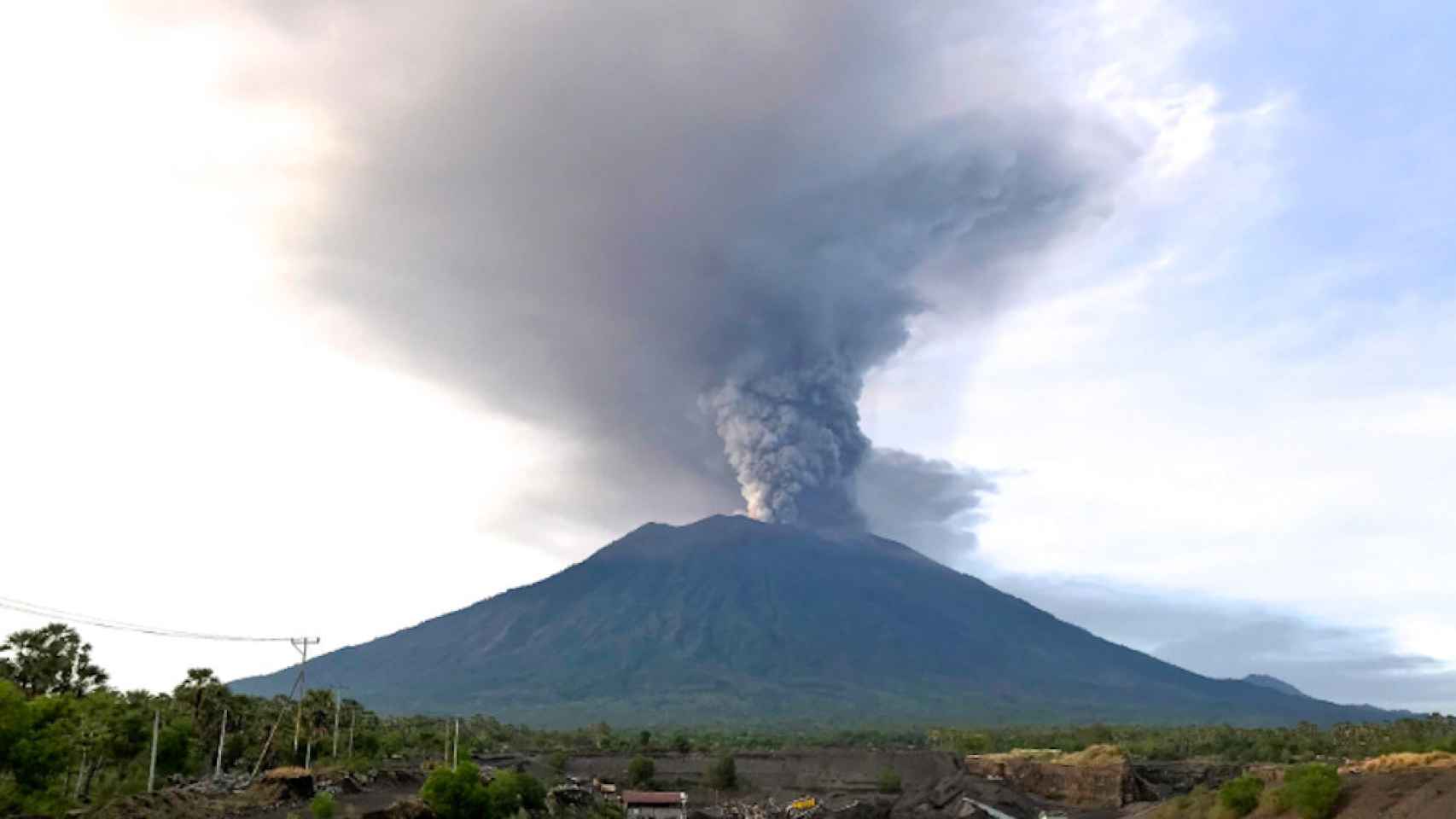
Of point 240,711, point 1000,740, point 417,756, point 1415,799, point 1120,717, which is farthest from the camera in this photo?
point 1120,717

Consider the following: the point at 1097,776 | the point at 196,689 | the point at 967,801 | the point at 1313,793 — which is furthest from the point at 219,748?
the point at 1313,793

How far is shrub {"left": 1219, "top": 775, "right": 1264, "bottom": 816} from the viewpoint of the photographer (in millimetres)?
40406

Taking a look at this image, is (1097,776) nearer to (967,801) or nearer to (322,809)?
(967,801)

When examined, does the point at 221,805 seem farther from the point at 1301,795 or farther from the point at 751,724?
the point at 751,724

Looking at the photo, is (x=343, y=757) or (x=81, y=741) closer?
(x=81, y=741)

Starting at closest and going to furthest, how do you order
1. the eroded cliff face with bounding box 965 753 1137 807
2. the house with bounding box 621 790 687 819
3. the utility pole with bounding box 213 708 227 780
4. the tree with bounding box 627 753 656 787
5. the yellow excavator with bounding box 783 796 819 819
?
the utility pole with bounding box 213 708 227 780, the eroded cliff face with bounding box 965 753 1137 807, the house with bounding box 621 790 687 819, the yellow excavator with bounding box 783 796 819 819, the tree with bounding box 627 753 656 787

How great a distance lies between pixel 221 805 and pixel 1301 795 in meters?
46.7

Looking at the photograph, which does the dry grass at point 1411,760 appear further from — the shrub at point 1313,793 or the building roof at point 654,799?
the building roof at point 654,799

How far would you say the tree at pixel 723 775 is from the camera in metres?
94.8

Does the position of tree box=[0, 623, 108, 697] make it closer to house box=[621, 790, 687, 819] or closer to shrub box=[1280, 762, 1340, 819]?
house box=[621, 790, 687, 819]

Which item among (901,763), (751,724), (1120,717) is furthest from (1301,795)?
(1120,717)

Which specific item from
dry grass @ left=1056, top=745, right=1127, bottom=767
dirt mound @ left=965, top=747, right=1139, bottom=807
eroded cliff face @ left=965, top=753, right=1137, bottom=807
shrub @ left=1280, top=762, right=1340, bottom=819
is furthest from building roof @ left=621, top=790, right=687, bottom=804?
shrub @ left=1280, top=762, right=1340, bottom=819

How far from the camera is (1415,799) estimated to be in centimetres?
3356

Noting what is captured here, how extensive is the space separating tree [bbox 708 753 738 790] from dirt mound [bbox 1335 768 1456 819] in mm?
63617
